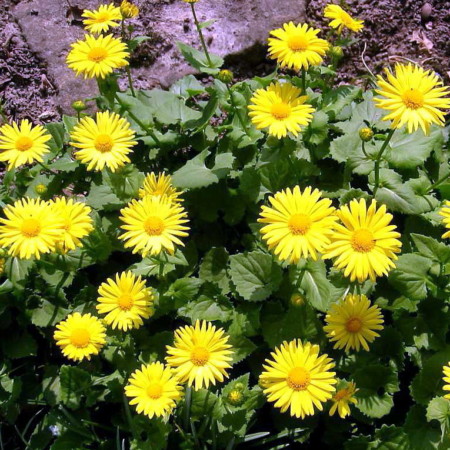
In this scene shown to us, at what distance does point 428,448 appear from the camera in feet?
8.32

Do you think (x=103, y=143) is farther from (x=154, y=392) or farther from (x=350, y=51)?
(x=350, y=51)

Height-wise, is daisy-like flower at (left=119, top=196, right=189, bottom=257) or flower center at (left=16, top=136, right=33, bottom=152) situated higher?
flower center at (left=16, top=136, right=33, bottom=152)

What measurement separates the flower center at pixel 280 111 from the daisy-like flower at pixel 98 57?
77 cm

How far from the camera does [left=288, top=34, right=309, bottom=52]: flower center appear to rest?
2.70 metres

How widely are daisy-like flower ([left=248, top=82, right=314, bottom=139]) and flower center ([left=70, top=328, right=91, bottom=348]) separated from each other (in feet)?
3.97

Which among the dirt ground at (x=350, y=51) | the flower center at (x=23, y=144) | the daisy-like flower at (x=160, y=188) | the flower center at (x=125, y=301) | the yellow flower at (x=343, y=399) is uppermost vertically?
A: the dirt ground at (x=350, y=51)

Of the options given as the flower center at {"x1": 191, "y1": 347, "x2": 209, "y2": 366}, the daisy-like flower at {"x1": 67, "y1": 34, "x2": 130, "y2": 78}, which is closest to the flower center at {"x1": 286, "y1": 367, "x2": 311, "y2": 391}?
the flower center at {"x1": 191, "y1": 347, "x2": 209, "y2": 366}

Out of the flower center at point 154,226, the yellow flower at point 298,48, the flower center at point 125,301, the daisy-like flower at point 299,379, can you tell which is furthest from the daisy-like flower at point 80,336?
the yellow flower at point 298,48

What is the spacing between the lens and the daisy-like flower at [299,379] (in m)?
2.26

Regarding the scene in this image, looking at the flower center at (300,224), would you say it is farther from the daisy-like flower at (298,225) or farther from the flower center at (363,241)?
the flower center at (363,241)

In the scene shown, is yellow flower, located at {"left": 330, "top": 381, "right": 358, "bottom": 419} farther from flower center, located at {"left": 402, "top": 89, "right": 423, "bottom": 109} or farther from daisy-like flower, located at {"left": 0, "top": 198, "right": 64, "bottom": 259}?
Result: daisy-like flower, located at {"left": 0, "top": 198, "right": 64, "bottom": 259}

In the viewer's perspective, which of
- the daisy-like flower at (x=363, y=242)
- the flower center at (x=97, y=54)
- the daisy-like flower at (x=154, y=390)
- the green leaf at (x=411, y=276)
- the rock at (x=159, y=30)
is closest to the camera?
the daisy-like flower at (x=363, y=242)

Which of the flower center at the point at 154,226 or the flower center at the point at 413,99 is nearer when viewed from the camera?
the flower center at the point at 413,99

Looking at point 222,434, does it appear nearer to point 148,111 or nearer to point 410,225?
→ point 410,225
